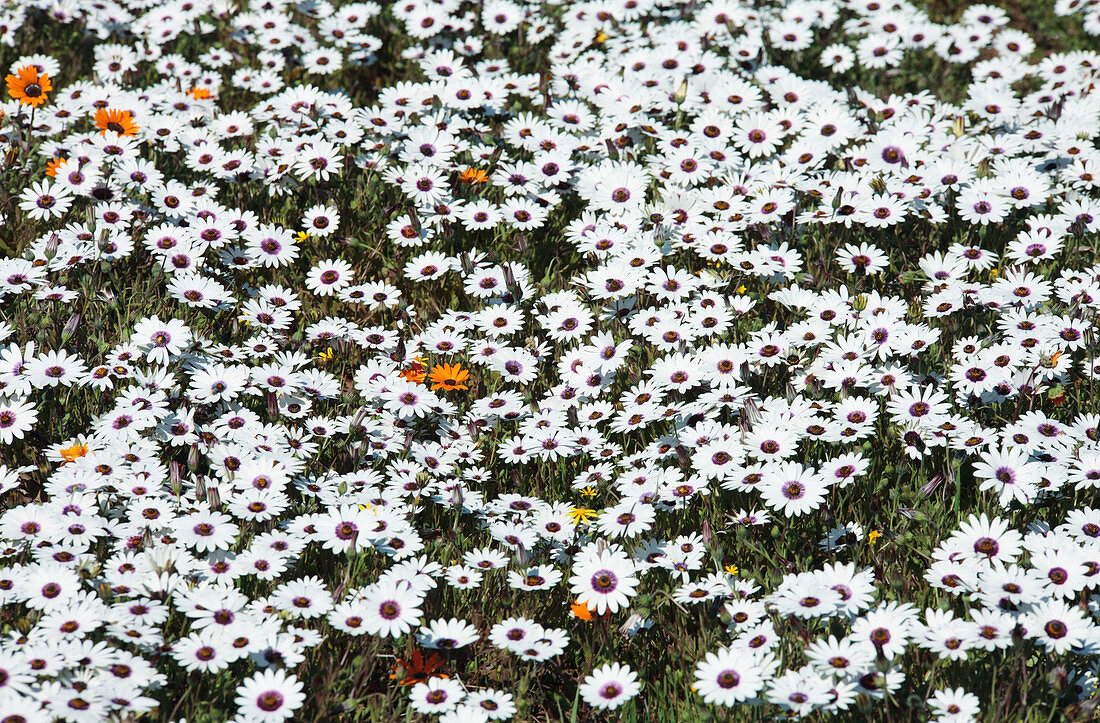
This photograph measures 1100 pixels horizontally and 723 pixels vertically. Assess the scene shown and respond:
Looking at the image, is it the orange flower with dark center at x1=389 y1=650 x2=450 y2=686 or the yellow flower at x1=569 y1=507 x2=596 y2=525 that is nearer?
the orange flower with dark center at x1=389 y1=650 x2=450 y2=686

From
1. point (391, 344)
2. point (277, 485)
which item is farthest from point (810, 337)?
point (277, 485)

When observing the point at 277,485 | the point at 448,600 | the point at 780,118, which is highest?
the point at 780,118

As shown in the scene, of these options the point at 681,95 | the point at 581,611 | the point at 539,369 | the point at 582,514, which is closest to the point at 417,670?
the point at 581,611

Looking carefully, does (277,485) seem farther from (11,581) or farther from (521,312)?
(521,312)

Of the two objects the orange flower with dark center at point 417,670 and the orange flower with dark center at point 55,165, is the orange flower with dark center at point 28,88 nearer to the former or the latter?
the orange flower with dark center at point 55,165

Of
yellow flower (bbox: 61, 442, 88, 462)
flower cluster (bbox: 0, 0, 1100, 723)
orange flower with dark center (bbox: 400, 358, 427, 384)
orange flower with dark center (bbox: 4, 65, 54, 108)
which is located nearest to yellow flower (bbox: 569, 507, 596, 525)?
flower cluster (bbox: 0, 0, 1100, 723)

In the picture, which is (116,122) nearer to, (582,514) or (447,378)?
(447,378)

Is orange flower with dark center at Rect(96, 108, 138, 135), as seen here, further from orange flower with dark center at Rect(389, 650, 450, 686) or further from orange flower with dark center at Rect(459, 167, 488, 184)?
orange flower with dark center at Rect(389, 650, 450, 686)
